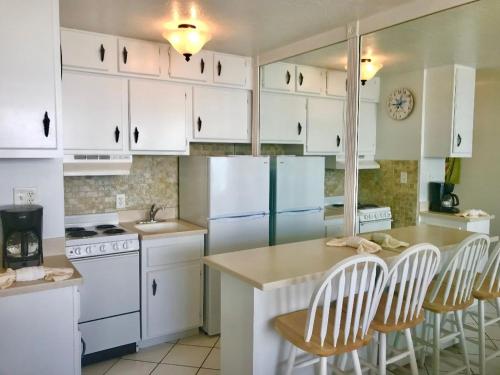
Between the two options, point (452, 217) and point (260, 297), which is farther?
point (452, 217)

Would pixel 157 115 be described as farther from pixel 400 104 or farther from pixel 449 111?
pixel 449 111

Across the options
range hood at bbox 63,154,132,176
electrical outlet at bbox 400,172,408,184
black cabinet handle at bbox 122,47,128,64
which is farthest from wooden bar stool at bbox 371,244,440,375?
black cabinet handle at bbox 122,47,128,64

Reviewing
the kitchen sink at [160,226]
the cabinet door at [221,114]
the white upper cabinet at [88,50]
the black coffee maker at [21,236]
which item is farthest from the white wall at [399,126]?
the black coffee maker at [21,236]

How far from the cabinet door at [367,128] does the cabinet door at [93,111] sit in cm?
176

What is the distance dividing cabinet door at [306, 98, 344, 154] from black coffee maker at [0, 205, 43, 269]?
2.13 metres

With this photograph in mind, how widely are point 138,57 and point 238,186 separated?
127 cm

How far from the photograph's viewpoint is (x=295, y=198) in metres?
3.68

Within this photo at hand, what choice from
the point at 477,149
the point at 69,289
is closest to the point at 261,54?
the point at 477,149

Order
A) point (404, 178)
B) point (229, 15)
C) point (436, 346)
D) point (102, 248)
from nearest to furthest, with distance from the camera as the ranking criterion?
point (436, 346) → point (229, 15) → point (102, 248) → point (404, 178)

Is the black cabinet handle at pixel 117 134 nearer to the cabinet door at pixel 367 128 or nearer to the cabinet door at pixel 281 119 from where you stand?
the cabinet door at pixel 281 119

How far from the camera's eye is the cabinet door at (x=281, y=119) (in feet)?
12.3

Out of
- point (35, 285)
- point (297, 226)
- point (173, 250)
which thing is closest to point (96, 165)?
point (173, 250)

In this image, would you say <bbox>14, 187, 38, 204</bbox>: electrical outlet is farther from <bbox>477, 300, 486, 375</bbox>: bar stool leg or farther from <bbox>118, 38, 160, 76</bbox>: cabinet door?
<bbox>477, 300, 486, 375</bbox>: bar stool leg

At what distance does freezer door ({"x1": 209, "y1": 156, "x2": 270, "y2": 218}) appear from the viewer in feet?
10.8
